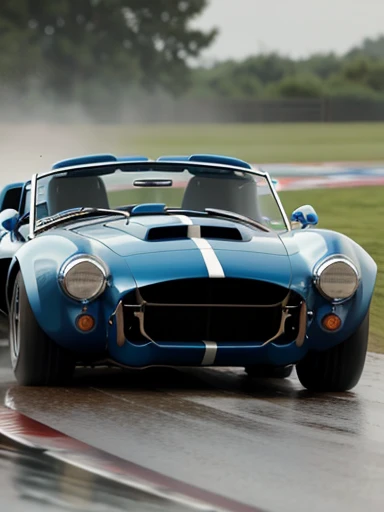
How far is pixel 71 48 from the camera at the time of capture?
197 feet

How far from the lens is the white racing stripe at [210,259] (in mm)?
5758

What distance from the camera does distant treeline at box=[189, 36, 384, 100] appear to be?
6906cm

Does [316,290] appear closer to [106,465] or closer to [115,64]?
[106,465]

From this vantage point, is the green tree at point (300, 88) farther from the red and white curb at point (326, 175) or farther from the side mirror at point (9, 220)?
the side mirror at point (9, 220)

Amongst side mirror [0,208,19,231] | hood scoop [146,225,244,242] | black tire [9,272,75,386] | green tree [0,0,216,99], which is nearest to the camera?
black tire [9,272,75,386]

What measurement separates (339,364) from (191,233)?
980 millimetres

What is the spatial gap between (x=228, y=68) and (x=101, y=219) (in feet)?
232

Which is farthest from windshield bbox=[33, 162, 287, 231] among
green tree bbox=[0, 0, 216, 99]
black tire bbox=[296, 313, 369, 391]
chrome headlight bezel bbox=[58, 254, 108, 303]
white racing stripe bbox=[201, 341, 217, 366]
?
green tree bbox=[0, 0, 216, 99]

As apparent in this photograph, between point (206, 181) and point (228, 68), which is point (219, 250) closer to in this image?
point (206, 181)

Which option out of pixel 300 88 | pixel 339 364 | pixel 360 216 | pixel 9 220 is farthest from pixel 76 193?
pixel 300 88

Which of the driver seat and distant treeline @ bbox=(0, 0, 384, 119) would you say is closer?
the driver seat

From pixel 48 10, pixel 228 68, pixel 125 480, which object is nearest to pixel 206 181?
pixel 125 480

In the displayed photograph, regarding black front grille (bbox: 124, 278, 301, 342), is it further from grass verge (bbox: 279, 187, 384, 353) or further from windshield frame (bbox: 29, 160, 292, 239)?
grass verge (bbox: 279, 187, 384, 353)

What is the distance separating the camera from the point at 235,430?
4.95 meters
